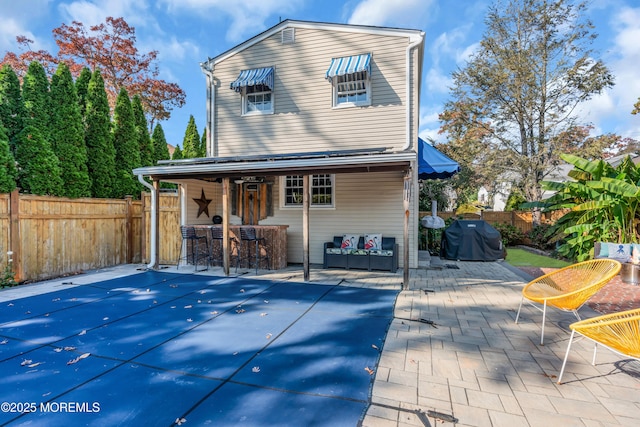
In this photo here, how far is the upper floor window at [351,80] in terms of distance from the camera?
8461 millimetres

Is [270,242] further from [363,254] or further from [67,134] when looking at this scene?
[67,134]

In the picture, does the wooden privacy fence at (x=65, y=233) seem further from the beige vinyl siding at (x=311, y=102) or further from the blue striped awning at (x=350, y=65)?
the blue striped awning at (x=350, y=65)

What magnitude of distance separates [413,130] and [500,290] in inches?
184

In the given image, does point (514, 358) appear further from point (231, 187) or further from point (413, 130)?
point (231, 187)

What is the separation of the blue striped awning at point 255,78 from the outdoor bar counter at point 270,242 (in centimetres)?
450

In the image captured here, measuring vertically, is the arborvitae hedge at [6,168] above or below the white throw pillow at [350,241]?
above

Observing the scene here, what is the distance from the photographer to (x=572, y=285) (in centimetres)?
395

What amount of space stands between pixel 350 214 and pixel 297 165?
114 inches

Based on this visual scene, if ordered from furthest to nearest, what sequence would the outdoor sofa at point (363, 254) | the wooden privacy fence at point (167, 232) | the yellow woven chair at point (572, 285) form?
→ the wooden privacy fence at point (167, 232)
the outdoor sofa at point (363, 254)
the yellow woven chair at point (572, 285)

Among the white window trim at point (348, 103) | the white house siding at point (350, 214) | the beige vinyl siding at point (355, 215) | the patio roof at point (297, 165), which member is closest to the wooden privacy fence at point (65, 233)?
the patio roof at point (297, 165)

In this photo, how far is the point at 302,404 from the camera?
2.39m

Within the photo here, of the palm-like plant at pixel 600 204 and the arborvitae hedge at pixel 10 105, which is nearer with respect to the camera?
the arborvitae hedge at pixel 10 105
